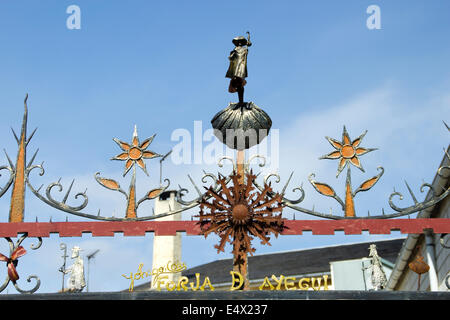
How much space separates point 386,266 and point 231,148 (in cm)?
1861

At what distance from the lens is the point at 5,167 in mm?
11445

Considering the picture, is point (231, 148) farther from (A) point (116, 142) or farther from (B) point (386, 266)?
(B) point (386, 266)

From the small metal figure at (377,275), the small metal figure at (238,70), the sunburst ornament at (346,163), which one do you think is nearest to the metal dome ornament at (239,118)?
→ the small metal figure at (238,70)

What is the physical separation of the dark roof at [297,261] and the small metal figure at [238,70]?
24071mm

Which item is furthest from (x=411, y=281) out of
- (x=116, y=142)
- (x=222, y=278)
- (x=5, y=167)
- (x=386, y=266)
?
(x=222, y=278)

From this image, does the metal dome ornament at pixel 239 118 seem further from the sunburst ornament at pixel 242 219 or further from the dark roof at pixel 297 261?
the dark roof at pixel 297 261

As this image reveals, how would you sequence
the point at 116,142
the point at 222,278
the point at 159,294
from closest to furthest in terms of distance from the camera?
the point at 159,294
the point at 116,142
the point at 222,278

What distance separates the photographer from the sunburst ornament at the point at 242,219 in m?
9.89

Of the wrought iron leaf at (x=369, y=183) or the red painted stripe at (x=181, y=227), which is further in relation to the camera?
the wrought iron leaf at (x=369, y=183)

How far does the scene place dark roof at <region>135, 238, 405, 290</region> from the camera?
36188mm

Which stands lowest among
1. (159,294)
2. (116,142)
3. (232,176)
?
(159,294)

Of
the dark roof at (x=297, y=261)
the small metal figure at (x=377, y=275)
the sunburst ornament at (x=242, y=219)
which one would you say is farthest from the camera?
the dark roof at (x=297, y=261)

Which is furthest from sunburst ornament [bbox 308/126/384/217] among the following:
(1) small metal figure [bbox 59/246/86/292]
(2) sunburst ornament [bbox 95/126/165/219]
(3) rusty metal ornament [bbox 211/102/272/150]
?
(1) small metal figure [bbox 59/246/86/292]

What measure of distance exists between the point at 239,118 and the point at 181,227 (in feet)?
7.12
